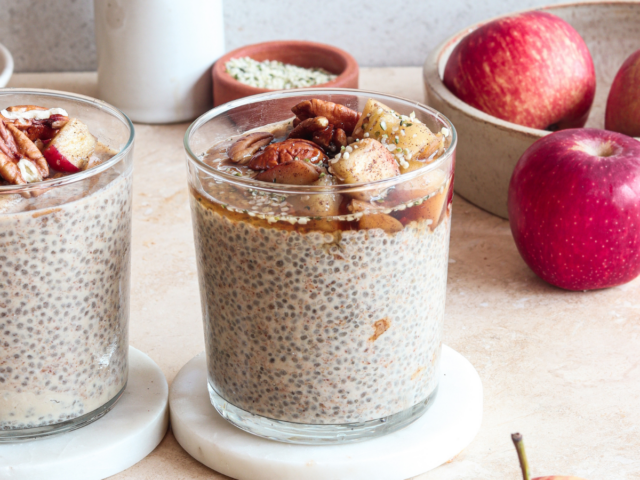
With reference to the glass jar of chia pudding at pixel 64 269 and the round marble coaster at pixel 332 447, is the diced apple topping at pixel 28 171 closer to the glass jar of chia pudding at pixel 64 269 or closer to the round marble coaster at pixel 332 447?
the glass jar of chia pudding at pixel 64 269

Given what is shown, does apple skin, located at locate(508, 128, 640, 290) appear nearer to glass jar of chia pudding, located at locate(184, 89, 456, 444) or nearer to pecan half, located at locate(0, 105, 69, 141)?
glass jar of chia pudding, located at locate(184, 89, 456, 444)

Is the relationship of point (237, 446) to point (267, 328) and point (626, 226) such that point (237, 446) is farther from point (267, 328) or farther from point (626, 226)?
point (626, 226)

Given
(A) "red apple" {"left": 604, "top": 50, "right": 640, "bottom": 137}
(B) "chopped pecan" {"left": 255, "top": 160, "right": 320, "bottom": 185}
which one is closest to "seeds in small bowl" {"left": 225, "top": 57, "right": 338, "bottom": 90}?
(A) "red apple" {"left": 604, "top": 50, "right": 640, "bottom": 137}

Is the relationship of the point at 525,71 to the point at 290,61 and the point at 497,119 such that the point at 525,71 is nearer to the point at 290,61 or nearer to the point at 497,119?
the point at 497,119

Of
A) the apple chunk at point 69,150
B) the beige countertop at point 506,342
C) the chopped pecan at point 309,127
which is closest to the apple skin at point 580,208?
the beige countertop at point 506,342

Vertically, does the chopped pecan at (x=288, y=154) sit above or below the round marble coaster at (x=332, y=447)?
above

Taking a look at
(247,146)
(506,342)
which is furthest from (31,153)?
(506,342)
